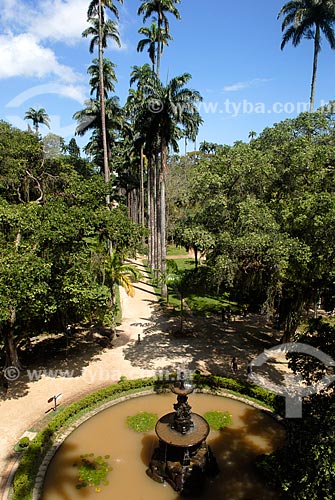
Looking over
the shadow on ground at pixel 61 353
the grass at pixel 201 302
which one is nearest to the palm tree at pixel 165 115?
the grass at pixel 201 302

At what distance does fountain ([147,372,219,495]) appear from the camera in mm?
10734

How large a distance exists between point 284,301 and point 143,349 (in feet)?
28.6

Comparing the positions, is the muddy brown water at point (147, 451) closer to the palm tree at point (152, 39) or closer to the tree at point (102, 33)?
the tree at point (102, 33)

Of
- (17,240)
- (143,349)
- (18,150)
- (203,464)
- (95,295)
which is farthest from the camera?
(18,150)

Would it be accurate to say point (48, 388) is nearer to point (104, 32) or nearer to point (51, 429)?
point (51, 429)

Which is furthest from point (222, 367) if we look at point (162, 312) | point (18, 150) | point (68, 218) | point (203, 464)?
point (18, 150)

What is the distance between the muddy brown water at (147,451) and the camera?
10492 millimetres

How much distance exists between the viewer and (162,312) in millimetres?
26406

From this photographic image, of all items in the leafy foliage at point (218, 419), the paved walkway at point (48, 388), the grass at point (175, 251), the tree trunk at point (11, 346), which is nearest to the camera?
the paved walkway at point (48, 388)

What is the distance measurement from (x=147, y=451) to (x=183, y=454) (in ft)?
5.29

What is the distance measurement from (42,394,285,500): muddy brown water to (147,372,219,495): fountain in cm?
28

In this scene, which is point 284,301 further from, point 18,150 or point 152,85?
point 18,150

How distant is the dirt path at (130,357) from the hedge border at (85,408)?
85 centimetres

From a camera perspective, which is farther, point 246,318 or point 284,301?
point 246,318
